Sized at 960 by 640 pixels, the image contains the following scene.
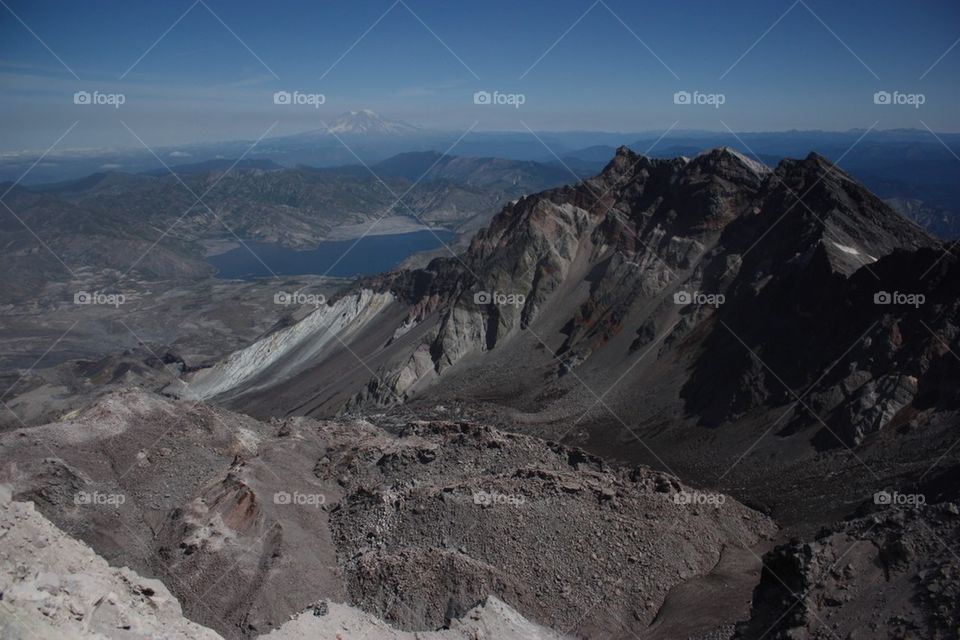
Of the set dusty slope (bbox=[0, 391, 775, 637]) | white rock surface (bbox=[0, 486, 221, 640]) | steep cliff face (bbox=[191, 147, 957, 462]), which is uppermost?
steep cliff face (bbox=[191, 147, 957, 462])

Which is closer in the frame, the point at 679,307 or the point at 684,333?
the point at 684,333

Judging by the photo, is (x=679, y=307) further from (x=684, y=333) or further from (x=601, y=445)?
(x=601, y=445)

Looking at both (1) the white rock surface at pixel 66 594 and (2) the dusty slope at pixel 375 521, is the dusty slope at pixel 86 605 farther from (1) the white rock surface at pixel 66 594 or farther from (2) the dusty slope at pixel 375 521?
(2) the dusty slope at pixel 375 521

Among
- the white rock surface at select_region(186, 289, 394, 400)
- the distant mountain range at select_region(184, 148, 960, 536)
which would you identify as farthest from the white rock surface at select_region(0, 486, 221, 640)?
the white rock surface at select_region(186, 289, 394, 400)

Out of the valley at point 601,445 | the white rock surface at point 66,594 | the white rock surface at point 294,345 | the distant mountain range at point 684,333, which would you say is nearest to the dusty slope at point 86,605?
the white rock surface at point 66,594

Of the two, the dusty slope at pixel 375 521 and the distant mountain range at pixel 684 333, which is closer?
the dusty slope at pixel 375 521

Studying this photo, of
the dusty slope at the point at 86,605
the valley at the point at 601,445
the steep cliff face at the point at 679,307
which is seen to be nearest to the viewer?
the dusty slope at the point at 86,605

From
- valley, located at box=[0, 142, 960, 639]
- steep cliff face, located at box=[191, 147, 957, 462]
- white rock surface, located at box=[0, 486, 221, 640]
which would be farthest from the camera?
steep cliff face, located at box=[191, 147, 957, 462]

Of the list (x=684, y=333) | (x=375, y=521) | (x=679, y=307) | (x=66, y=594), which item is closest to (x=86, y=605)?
(x=66, y=594)

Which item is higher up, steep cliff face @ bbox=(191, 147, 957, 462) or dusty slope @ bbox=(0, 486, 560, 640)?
steep cliff face @ bbox=(191, 147, 957, 462)

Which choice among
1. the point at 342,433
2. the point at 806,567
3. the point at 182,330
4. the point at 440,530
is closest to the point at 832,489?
the point at 806,567

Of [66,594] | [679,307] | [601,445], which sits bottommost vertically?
[601,445]

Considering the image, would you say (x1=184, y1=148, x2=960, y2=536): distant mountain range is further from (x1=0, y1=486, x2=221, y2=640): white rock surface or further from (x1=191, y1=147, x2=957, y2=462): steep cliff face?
(x1=0, y1=486, x2=221, y2=640): white rock surface

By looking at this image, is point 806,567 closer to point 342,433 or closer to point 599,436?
point 342,433
